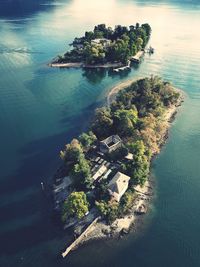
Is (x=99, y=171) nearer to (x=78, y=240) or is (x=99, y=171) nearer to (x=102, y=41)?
(x=78, y=240)

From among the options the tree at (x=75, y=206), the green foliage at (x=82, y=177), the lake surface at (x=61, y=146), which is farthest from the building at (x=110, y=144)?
the tree at (x=75, y=206)

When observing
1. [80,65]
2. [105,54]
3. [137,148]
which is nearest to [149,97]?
[137,148]

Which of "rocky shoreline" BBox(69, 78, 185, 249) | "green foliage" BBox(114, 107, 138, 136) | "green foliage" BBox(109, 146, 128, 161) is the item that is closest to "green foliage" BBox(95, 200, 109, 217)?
"rocky shoreline" BBox(69, 78, 185, 249)

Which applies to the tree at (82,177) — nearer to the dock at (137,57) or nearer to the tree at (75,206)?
the tree at (75,206)

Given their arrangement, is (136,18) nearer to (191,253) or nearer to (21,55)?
(21,55)

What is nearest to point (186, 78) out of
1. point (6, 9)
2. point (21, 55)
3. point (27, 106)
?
point (27, 106)
